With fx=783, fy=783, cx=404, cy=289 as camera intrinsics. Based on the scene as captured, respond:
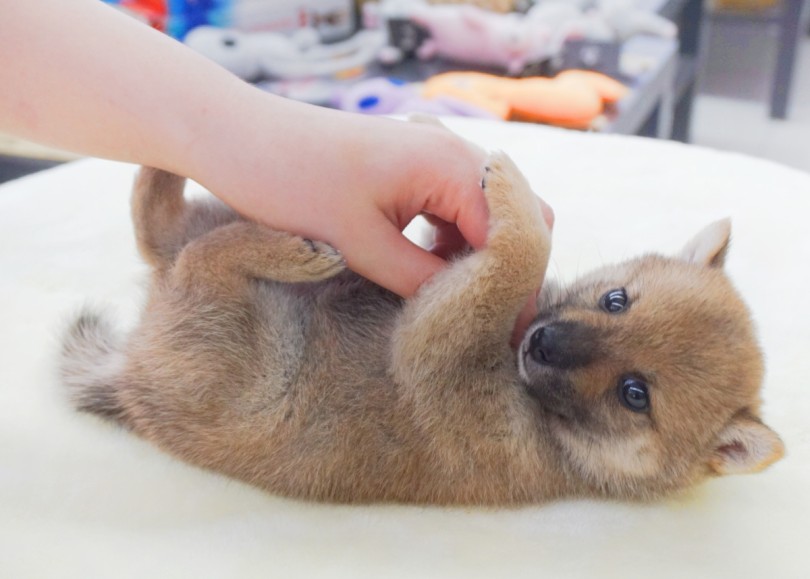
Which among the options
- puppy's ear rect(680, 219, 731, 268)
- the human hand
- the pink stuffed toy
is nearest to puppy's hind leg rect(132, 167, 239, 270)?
the human hand

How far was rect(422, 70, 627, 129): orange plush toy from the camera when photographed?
289 cm

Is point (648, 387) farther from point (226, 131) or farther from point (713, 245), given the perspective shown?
point (226, 131)

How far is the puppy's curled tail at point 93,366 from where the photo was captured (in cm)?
135

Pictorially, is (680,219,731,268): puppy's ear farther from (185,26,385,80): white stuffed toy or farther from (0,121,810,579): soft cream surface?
(185,26,385,80): white stuffed toy

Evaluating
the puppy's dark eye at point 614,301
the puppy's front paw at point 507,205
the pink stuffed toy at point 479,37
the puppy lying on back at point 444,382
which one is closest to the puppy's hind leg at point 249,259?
the puppy lying on back at point 444,382

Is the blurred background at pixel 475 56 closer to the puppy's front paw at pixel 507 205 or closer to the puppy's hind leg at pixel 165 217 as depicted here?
the puppy's hind leg at pixel 165 217

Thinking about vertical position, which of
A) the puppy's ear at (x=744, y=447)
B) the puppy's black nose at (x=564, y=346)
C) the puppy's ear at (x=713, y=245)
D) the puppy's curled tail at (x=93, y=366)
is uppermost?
the puppy's ear at (x=713, y=245)

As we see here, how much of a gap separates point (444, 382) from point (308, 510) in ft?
0.97

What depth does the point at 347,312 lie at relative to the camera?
1.40m

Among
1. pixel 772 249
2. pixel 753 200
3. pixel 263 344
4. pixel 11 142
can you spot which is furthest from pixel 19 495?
pixel 11 142

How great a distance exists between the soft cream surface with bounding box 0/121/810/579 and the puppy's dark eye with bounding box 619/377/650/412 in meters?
0.16

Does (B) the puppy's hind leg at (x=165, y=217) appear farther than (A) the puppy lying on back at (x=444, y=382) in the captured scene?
Yes

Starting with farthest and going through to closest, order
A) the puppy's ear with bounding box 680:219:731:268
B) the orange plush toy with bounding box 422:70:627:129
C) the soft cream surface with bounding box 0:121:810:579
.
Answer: the orange plush toy with bounding box 422:70:627:129 → the puppy's ear with bounding box 680:219:731:268 → the soft cream surface with bounding box 0:121:810:579

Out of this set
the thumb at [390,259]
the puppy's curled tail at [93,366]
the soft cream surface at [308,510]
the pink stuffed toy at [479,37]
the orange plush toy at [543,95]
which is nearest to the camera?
the soft cream surface at [308,510]
